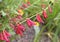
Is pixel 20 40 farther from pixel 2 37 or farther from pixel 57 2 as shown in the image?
pixel 2 37

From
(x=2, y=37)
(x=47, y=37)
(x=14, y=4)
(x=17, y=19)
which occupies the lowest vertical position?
(x=47, y=37)

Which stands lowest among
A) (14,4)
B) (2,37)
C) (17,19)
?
(2,37)

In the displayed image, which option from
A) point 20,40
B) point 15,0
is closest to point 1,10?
point 15,0

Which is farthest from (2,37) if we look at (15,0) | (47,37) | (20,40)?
(47,37)

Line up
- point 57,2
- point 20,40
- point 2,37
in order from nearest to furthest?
1. point 2,37
2. point 20,40
3. point 57,2

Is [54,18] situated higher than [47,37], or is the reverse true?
[54,18]

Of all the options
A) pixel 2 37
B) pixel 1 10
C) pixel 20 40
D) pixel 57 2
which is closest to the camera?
pixel 2 37

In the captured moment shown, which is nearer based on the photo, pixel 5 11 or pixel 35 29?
pixel 5 11

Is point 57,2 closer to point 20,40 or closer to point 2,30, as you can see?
point 20,40

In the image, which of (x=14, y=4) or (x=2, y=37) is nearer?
(x=2, y=37)
